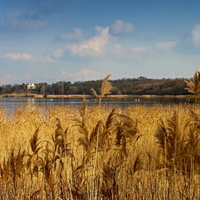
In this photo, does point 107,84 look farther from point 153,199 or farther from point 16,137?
point 16,137

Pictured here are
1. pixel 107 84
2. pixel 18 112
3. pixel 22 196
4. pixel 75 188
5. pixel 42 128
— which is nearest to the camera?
pixel 107 84

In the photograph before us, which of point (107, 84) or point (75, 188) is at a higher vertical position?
point (107, 84)

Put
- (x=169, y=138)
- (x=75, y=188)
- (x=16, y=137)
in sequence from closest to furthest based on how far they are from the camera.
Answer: (x=75, y=188), (x=169, y=138), (x=16, y=137)

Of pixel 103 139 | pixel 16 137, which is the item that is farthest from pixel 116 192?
pixel 16 137

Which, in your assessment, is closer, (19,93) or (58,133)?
(58,133)

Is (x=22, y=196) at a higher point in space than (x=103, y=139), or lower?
lower

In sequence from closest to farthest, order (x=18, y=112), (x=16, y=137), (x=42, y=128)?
(x=16, y=137), (x=42, y=128), (x=18, y=112)

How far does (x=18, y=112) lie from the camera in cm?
1457

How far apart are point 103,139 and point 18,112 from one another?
11784 mm

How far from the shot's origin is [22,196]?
373cm

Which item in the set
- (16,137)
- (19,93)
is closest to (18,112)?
(16,137)

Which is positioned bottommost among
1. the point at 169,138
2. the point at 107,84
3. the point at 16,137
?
the point at 16,137

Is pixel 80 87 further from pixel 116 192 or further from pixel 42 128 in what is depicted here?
pixel 116 192

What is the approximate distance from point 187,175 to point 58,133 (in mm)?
1881
